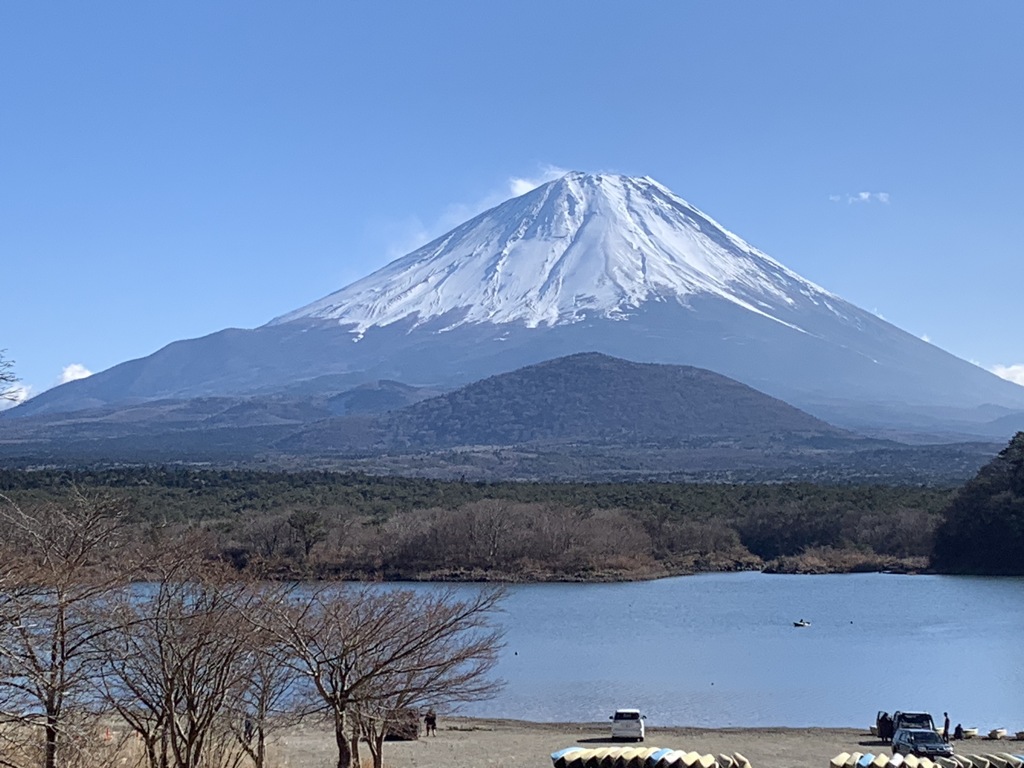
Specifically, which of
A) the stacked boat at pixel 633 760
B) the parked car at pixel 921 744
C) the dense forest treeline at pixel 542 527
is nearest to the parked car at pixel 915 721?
the parked car at pixel 921 744

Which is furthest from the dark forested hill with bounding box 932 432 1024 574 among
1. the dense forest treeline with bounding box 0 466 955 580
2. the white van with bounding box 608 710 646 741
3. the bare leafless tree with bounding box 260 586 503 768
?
the bare leafless tree with bounding box 260 586 503 768

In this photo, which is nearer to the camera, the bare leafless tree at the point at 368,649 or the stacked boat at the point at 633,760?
the bare leafless tree at the point at 368,649

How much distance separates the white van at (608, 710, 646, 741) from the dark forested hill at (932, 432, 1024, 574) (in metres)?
32.1

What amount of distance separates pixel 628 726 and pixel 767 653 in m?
12.3

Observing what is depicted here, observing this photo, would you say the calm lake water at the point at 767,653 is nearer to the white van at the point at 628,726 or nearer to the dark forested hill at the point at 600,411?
the white van at the point at 628,726

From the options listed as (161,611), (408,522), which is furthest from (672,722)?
(408,522)

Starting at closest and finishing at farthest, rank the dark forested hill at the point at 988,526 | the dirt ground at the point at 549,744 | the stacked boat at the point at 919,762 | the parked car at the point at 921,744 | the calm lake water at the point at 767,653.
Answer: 1. the stacked boat at the point at 919,762
2. the parked car at the point at 921,744
3. the dirt ground at the point at 549,744
4. the calm lake water at the point at 767,653
5. the dark forested hill at the point at 988,526

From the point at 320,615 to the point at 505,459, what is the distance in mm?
108395

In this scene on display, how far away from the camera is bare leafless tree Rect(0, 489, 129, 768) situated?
11.0m

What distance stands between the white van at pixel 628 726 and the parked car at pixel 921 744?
4185 millimetres

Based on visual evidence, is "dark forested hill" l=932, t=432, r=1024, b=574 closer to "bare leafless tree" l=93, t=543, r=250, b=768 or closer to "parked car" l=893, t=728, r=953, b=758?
"parked car" l=893, t=728, r=953, b=758

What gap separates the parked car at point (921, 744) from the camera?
792 inches

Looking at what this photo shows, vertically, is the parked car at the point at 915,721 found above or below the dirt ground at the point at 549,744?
above

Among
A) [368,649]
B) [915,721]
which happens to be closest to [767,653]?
[915,721]
